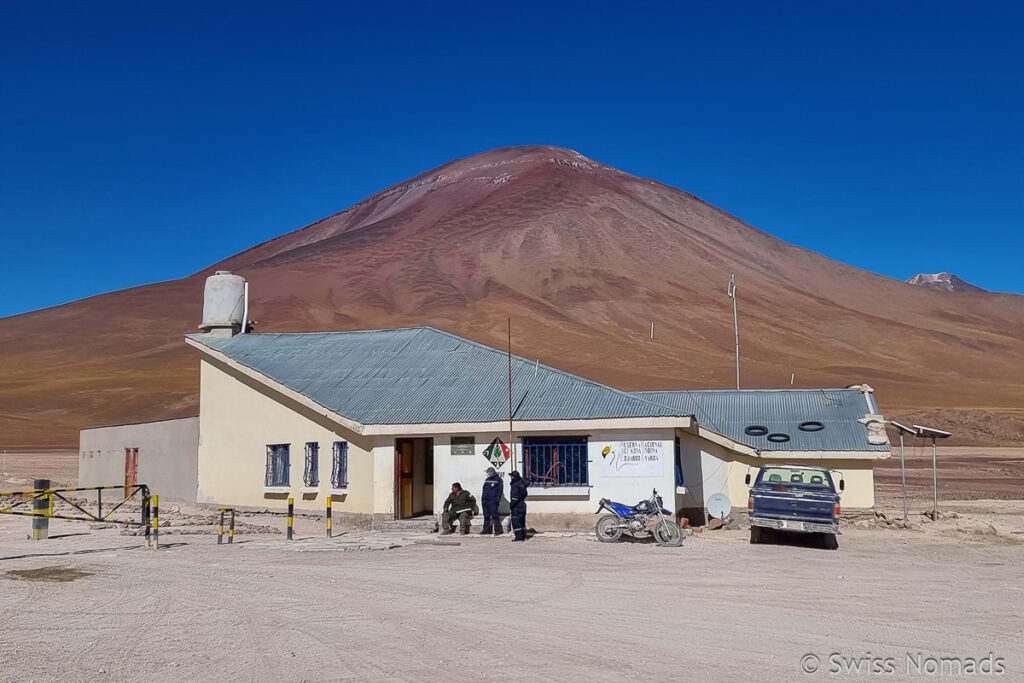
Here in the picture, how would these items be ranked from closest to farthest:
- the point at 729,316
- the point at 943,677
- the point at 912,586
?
the point at 943,677, the point at 912,586, the point at 729,316

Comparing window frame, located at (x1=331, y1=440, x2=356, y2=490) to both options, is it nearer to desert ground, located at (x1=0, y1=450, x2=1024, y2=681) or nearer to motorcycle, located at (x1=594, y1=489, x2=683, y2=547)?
desert ground, located at (x1=0, y1=450, x2=1024, y2=681)

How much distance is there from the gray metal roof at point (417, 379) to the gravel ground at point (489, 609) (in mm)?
3998

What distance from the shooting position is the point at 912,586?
43.2 feet

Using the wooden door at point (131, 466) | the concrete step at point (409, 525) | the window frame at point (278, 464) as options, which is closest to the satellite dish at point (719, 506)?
the concrete step at point (409, 525)

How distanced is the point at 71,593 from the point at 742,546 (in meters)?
11.6

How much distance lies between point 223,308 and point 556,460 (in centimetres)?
1245

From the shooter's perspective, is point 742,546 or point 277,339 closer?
point 742,546

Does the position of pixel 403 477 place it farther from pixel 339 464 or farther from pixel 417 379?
pixel 417 379

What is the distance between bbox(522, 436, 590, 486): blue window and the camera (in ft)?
68.8

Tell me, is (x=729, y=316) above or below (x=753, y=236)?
below

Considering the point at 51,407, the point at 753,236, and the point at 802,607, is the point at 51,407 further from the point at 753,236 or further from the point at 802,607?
the point at 753,236

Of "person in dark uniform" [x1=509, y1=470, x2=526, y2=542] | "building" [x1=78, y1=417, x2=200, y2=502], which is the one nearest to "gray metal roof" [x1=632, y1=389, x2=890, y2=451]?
"person in dark uniform" [x1=509, y1=470, x2=526, y2=542]

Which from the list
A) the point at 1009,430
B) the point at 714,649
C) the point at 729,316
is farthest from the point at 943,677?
the point at 729,316

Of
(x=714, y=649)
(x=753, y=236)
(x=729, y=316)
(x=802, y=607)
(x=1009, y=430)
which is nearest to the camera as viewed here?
(x=714, y=649)
